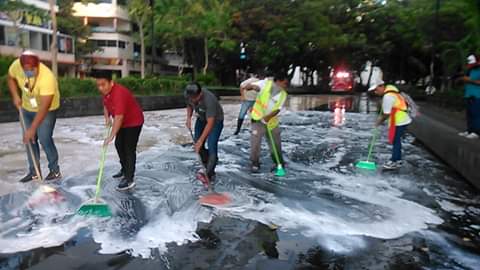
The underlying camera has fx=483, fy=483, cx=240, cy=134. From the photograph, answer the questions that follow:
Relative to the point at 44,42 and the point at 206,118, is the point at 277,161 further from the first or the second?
the point at 44,42

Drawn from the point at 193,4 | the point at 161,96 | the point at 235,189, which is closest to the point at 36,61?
the point at 235,189

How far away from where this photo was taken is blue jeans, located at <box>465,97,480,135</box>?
29.5ft

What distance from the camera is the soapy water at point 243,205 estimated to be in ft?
14.3

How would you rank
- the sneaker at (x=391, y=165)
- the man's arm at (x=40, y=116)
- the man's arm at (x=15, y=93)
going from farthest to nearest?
1. the sneaker at (x=391, y=165)
2. the man's arm at (x=15, y=93)
3. the man's arm at (x=40, y=116)

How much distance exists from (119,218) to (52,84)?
6.63 ft

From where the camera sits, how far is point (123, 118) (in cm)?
556

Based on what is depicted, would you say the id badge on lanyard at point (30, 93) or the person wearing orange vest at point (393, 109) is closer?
the id badge on lanyard at point (30, 93)

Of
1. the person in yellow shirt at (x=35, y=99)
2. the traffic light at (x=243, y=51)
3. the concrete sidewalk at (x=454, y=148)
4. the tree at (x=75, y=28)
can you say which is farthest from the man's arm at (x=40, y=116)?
the tree at (x=75, y=28)

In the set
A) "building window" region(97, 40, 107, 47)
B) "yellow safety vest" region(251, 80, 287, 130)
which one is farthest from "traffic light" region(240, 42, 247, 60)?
"yellow safety vest" region(251, 80, 287, 130)

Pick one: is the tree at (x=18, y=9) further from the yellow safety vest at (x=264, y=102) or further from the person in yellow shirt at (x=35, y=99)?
the yellow safety vest at (x=264, y=102)

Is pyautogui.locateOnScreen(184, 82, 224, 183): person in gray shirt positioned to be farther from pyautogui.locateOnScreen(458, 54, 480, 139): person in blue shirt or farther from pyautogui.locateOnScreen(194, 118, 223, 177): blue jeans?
pyautogui.locateOnScreen(458, 54, 480, 139): person in blue shirt

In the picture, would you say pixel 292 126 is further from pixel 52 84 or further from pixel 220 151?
pixel 52 84

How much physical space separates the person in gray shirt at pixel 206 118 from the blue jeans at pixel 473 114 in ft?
17.6

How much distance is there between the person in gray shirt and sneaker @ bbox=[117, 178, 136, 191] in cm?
92
